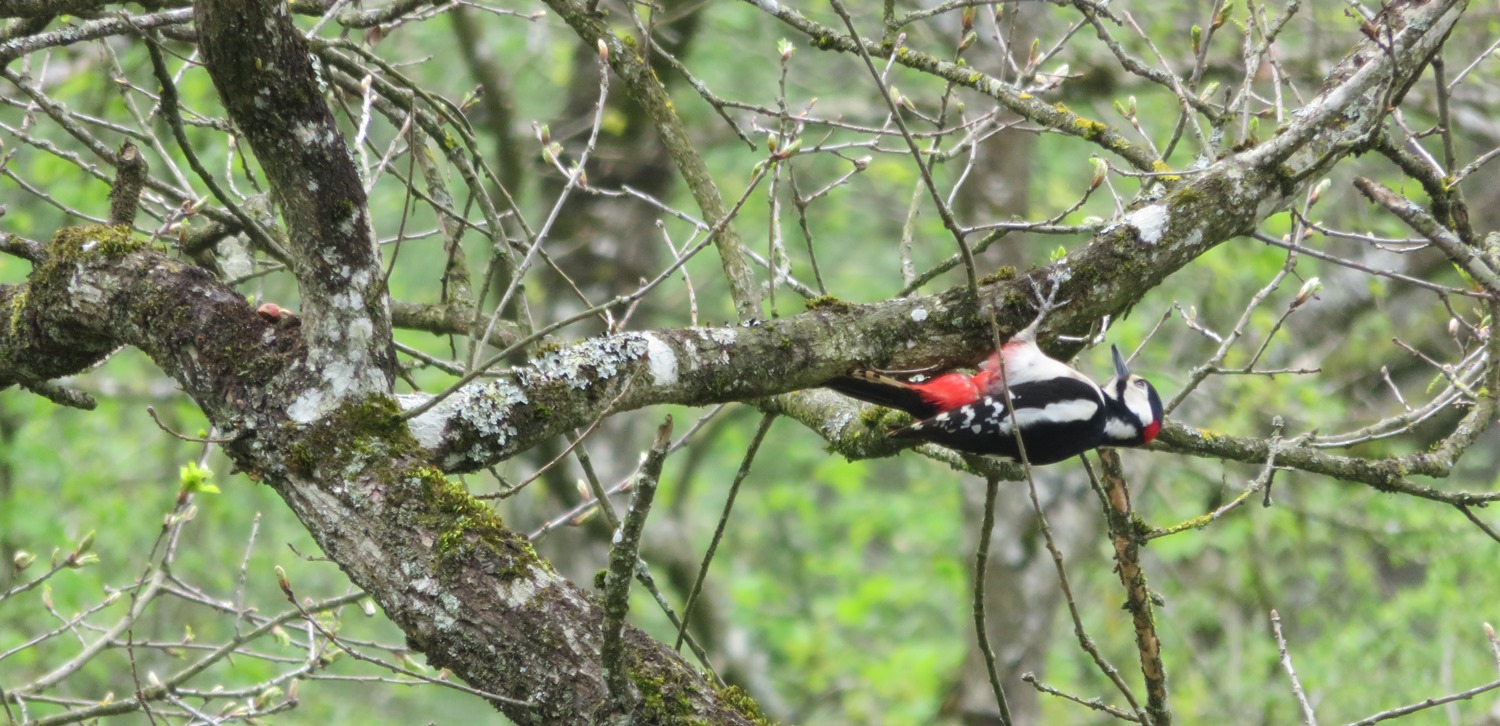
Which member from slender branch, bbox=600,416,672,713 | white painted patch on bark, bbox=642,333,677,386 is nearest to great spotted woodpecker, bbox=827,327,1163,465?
white painted patch on bark, bbox=642,333,677,386

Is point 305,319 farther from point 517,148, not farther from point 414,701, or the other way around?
point 414,701

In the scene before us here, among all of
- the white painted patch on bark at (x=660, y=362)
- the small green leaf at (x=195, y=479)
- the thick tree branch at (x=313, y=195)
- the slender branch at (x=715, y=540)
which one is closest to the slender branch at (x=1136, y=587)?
the slender branch at (x=715, y=540)

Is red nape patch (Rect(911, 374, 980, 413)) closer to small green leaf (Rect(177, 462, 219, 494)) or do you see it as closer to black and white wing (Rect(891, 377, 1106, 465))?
black and white wing (Rect(891, 377, 1106, 465))

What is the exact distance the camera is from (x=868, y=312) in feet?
8.34

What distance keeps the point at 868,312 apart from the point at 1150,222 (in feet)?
2.21

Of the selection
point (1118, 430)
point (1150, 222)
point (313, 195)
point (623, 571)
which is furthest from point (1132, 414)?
point (313, 195)

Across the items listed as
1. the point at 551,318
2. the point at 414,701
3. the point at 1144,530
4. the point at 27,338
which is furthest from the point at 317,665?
the point at 414,701

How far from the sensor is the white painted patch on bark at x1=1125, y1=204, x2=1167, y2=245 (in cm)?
266

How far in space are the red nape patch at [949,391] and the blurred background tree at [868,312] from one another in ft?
0.66

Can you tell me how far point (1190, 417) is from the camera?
25.3 ft

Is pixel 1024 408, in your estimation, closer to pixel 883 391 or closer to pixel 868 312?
pixel 883 391

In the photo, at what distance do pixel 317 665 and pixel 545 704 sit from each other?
6.28 feet

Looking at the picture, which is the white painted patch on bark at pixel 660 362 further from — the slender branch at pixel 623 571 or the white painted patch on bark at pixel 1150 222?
the white painted patch on bark at pixel 1150 222

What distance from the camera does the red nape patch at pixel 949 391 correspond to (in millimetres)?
2998
